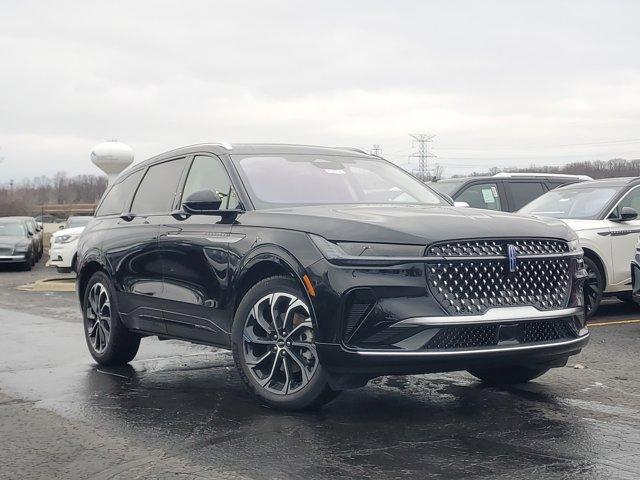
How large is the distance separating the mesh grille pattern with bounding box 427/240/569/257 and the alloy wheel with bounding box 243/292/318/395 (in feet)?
2.85

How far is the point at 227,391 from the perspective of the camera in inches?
255

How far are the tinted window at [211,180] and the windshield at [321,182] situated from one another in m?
0.15

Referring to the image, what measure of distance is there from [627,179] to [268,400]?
24.3ft

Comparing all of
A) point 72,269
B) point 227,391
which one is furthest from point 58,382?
point 72,269

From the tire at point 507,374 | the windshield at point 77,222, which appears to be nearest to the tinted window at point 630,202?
the tire at point 507,374

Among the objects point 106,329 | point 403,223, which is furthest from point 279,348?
point 106,329

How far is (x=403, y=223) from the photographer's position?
5.32 m

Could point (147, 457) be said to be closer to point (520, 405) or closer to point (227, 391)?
point (227, 391)

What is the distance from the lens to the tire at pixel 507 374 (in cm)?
636

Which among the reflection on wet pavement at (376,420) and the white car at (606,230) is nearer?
the reflection on wet pavement at (376,420)

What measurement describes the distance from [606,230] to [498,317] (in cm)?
601

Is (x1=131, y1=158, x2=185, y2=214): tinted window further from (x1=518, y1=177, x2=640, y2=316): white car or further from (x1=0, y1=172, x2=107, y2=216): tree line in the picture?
(x1=0, y1=172, x2=107, y2=216): tree line

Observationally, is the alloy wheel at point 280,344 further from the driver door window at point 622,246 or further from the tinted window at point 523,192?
the tinted window at point 523,192

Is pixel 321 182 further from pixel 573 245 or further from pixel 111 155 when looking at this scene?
pixel 111 155
